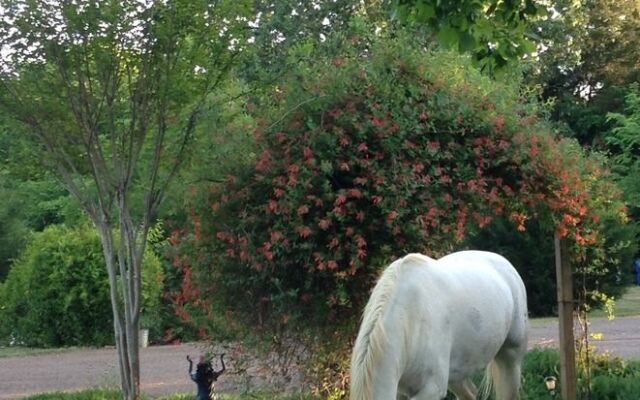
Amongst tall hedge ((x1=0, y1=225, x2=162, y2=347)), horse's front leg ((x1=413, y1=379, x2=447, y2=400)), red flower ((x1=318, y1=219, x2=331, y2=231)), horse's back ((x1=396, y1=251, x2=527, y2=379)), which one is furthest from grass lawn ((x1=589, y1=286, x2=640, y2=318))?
horse's front leg ((x1=413, y1=379, x2=447, y2=400))

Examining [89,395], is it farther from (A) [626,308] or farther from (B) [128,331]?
(A) [626,308]

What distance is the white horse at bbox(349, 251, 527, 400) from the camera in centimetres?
541

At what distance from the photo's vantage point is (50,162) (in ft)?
28.9

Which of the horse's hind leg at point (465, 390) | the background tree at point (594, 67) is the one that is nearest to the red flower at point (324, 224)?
the horse's hind leg at point (465, 390)

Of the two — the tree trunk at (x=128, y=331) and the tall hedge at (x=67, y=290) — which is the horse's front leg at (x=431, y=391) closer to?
the tree trunk at (x=128, y=331)

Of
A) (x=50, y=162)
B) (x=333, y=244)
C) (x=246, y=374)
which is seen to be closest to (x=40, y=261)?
(x=50, y=162)

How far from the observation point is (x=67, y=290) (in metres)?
18.1

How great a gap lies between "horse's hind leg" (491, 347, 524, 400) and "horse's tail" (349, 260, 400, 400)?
2004mm

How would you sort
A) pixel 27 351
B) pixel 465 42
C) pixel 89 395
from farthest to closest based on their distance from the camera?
pixel 27 351
pixel 89 395
pixel 465 42

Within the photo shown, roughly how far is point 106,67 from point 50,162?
1113 mm

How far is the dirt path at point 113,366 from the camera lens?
12086 millimetres

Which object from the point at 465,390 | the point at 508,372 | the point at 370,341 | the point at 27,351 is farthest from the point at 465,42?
the point at 27,351

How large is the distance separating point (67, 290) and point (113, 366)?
14.0 ft

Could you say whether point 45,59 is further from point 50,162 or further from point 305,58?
point 305,58
